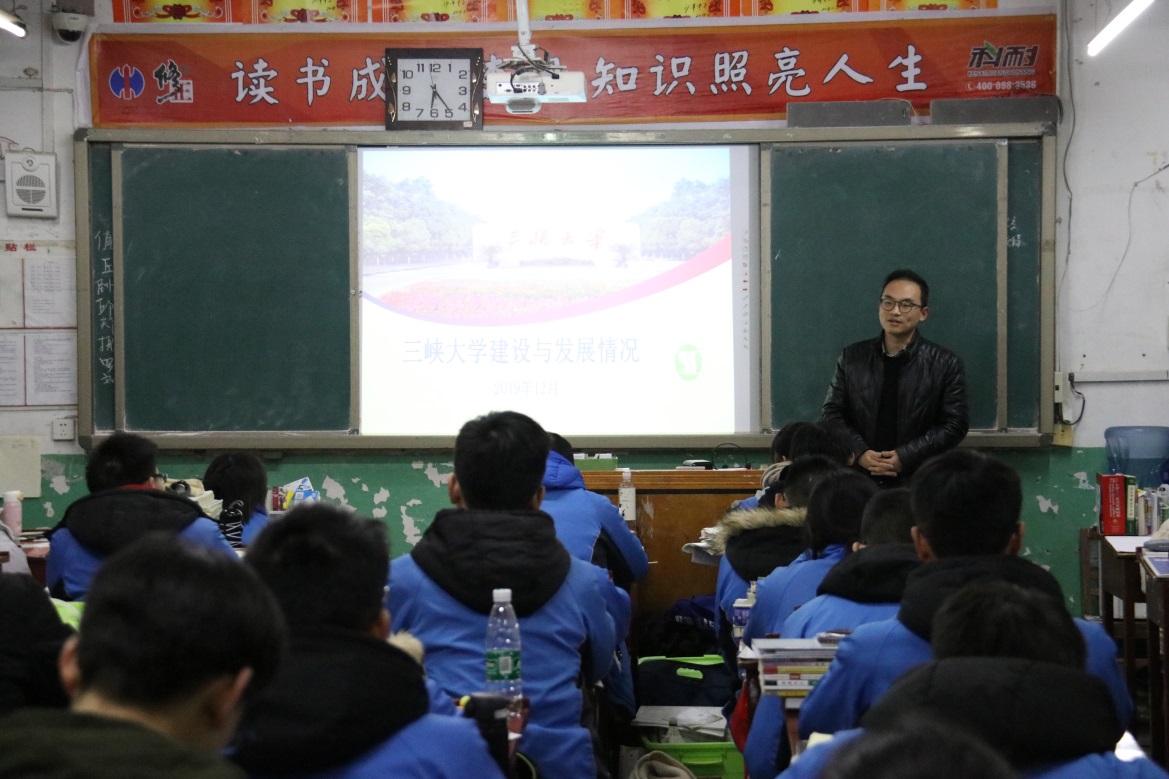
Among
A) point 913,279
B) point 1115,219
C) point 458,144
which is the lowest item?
point 913,279

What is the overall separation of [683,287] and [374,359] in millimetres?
1464

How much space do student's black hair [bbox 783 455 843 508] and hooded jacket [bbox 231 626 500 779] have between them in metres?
2.19

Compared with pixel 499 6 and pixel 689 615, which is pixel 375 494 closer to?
pixel 689 615

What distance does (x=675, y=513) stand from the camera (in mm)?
5340

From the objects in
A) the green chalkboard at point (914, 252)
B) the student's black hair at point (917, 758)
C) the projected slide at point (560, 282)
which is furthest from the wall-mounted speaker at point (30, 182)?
the student's black hair at point (917, 758)

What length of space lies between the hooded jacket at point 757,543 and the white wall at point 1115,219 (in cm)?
262

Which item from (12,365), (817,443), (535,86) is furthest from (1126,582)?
(12,365)

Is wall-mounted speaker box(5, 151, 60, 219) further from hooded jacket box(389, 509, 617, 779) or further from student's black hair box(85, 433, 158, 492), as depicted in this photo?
hooded jacket box(389, 509, 617, 779)

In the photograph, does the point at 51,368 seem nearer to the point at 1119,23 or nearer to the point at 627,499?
the point at 627,499

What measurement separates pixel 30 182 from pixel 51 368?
0.85m

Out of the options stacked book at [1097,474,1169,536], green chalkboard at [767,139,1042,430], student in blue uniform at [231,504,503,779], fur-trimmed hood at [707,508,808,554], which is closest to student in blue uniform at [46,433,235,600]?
fur-trimmed hood at [707,508,808,554]

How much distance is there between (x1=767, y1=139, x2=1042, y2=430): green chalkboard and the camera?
5.42 metres

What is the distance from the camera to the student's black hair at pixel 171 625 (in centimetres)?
103

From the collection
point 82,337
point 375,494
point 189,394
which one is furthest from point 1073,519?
point 82,337
